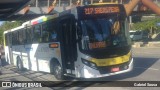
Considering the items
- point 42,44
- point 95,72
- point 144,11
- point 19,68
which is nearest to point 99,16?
point 95,72

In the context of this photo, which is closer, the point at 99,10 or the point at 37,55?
the point at 99,10

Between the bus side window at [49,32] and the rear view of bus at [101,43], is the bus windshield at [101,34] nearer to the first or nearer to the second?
the rear view of bus at [101,43]

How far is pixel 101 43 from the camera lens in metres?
13.1

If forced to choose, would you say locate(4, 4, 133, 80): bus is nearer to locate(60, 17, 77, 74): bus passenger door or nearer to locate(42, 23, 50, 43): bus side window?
locate(60, 17, 77, 74): bus passenger door

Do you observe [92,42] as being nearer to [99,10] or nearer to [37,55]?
[99,10]

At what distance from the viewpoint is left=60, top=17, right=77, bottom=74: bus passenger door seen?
13539mm

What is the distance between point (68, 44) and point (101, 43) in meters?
1.63

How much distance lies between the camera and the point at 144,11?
40.6 meters

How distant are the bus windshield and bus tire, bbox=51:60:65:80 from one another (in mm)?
2547

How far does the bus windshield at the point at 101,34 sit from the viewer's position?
1301 cm

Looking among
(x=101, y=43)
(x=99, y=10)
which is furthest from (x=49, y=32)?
(x=101, y=43)

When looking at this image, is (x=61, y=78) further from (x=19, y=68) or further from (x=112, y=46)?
(x=19, y=68)

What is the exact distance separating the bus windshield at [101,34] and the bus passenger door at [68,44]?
59 cm

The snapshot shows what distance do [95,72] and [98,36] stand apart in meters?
1.40
